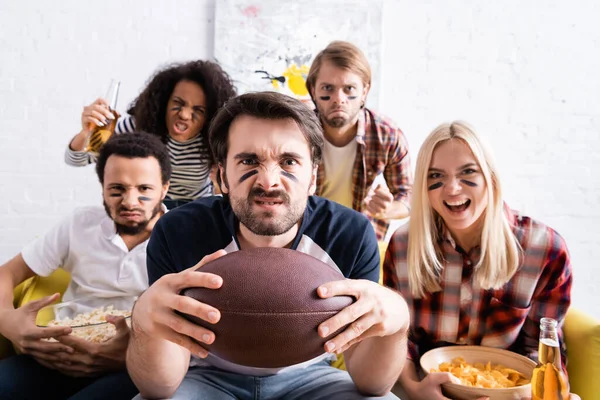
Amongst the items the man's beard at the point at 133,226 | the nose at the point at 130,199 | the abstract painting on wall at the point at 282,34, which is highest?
the abstract painting on wall at the point at 282,34

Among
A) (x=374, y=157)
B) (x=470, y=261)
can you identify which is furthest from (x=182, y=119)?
(x=470, y=261)

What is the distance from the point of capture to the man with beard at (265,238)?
1069 millimetres

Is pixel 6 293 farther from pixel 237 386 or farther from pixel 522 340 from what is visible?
pixel 522 340

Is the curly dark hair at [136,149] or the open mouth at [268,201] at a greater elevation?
the curly dark hair at [136,149]

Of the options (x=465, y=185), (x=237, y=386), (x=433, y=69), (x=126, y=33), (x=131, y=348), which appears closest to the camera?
(x=131, y=348)

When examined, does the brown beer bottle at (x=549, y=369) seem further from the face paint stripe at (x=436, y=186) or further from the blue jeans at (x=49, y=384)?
the blue jeans at (x=49, y=384)

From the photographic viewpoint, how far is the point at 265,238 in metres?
1.16

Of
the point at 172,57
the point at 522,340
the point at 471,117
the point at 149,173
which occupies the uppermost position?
the point at 172,57

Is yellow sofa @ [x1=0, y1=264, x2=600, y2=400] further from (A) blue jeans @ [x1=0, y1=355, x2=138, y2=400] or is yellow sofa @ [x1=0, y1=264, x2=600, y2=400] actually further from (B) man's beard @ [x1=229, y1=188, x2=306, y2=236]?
(B) man's beard @ [x1=229, y1=188, x2=306, y2=236]

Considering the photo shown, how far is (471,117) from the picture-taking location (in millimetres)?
3018

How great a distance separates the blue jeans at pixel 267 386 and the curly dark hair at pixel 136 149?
74 centimetres

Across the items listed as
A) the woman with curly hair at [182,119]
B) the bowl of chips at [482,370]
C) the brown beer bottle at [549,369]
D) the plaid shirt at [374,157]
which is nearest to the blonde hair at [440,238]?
the bowl of chips at [482,370]

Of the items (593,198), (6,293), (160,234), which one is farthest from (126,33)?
(593,198)

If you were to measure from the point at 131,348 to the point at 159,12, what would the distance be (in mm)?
2176
